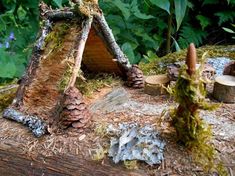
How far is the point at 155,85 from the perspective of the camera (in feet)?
4.47

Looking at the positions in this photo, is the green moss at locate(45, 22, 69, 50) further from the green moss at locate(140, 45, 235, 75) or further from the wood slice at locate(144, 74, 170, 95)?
the green moss at locate(140, 45, 235, 75)

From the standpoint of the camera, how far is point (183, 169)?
99 cm

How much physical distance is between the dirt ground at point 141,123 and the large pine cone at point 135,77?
0.38ft

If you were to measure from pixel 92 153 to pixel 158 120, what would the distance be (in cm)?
21

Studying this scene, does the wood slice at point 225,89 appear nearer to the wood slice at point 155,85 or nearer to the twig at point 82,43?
the wood slice at point 155,85

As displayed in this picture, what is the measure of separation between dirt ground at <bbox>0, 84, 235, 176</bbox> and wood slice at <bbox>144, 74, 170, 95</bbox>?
3cm

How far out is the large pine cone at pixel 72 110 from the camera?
3.62ft

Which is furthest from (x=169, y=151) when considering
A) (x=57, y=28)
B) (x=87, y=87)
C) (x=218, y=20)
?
(x=218, y=20)

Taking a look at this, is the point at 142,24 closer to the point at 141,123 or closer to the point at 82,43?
the point at 82,43

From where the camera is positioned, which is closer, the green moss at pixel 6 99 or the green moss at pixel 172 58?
the green moss at pixel 6 99

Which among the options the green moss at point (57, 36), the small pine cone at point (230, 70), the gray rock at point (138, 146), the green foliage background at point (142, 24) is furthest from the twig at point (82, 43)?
the green foliage background at point (142, 24)

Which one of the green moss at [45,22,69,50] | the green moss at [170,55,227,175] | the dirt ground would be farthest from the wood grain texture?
the green moss at [45,22,69,50]

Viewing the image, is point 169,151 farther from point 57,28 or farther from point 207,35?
point 207,35

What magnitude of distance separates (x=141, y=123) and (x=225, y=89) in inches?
11.5
